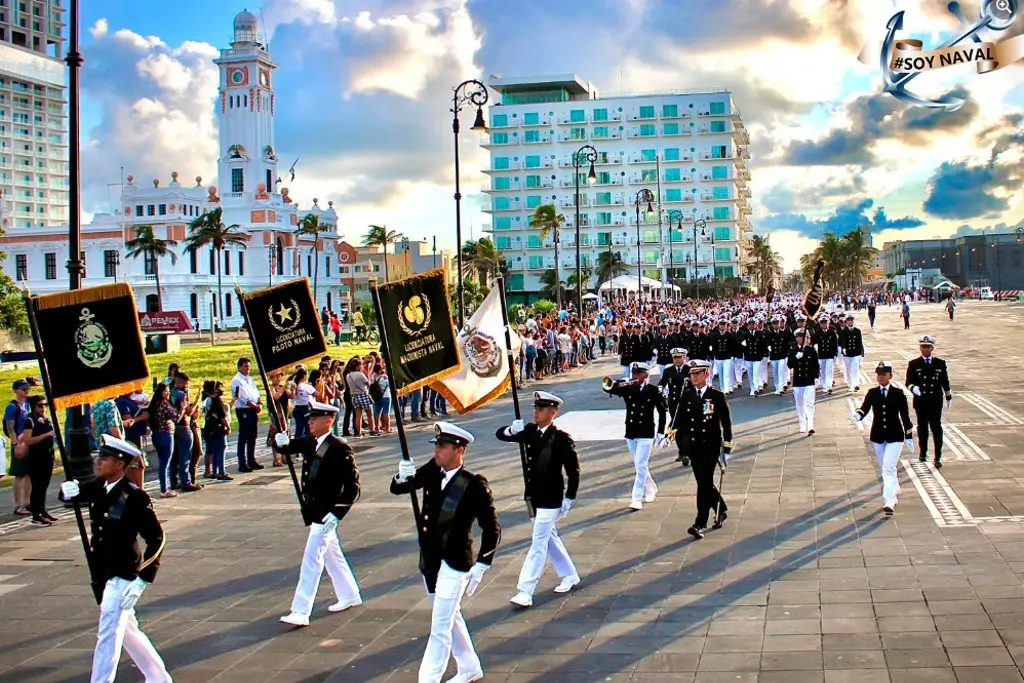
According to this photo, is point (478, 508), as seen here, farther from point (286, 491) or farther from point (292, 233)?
point (292, 233)

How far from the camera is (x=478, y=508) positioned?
698 cm

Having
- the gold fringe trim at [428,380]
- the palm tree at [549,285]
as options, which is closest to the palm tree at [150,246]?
the palm tree at [549,285]

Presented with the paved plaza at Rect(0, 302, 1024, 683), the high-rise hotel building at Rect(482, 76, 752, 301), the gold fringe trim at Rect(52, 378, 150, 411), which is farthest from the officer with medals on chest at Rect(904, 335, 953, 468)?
the high-rise hotel building at Rect(482, 76, 752, 301)

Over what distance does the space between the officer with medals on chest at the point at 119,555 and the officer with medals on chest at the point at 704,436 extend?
6.02m

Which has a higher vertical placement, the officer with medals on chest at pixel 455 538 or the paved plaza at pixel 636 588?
the officer with medals on chest at pixel 455 538

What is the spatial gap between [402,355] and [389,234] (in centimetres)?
7791

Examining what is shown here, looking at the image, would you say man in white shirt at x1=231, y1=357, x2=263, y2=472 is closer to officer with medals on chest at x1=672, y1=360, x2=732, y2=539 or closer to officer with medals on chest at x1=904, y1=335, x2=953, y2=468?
officer with medals on chest at x1=672, y1=360, x2=732, y2=539

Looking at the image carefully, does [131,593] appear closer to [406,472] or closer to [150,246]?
[406,472]

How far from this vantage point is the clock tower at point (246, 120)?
323 ft

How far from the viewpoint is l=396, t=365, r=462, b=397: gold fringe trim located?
896cm

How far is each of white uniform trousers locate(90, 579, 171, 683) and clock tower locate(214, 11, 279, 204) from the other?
95057 mm

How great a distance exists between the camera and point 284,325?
34.9 ft

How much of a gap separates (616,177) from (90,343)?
108317 millimetres

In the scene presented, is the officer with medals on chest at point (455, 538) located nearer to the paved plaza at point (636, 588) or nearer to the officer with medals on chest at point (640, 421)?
the paved plaza at point (636, 588)
